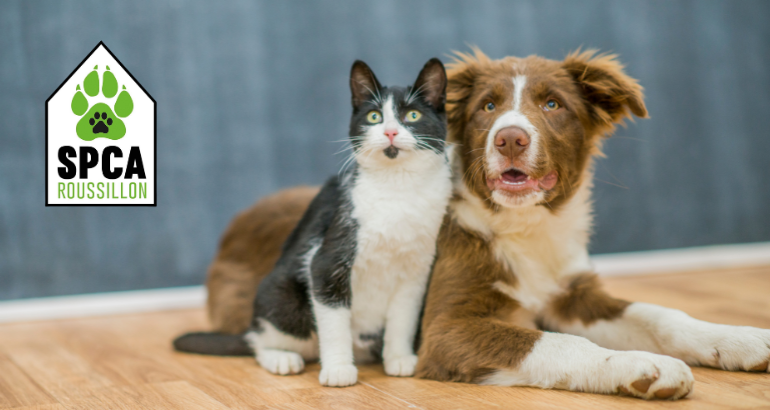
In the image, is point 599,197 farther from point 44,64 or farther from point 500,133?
point 44,64

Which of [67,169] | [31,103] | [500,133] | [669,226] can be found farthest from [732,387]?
[31,103]

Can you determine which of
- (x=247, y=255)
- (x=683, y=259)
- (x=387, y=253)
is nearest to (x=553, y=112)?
(x=387, y=253)

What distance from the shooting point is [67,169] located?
2.23m

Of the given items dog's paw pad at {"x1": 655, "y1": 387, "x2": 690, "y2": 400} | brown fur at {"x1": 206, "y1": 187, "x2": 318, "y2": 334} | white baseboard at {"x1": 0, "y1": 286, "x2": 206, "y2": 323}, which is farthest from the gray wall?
dog's paw pad at {"x1": 655, "y1": 387, "x2": 690, "y2": 400}

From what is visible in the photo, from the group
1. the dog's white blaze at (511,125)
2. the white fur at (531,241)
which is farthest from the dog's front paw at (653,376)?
the dog's white blaze at (511,125)

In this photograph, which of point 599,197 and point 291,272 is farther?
point 599,197

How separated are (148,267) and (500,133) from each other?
6.25ft

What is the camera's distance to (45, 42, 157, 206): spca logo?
2121mm

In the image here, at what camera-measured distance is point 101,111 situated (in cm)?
212

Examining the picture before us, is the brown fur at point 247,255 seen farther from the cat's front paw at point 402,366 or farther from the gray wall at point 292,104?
the gray wall at point 292,104

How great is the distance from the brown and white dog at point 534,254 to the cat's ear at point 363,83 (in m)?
0.27

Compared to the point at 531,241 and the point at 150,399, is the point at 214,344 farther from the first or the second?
the point at 531,241

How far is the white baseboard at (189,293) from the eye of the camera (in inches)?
102

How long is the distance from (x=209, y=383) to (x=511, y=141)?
36.3 inches
